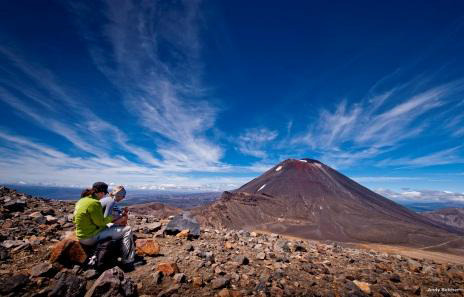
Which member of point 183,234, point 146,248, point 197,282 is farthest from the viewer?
point 183,234

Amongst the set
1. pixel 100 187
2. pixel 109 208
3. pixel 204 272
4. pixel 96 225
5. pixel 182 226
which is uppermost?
pixel 100 187

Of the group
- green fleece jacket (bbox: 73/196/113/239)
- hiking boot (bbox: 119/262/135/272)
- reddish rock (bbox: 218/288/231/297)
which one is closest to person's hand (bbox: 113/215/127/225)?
green fleece jacket (bbox: 73/196/113/239)

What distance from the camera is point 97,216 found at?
5203 mm

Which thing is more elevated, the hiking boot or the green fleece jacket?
the green fleece jacket

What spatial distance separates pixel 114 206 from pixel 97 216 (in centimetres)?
56

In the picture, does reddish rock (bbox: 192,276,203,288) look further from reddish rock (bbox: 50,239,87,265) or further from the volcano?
the volcano

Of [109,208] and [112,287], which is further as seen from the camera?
[109,208]

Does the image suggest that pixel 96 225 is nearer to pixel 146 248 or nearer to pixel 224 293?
pixel 146 248

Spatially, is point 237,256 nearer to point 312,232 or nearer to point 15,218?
point 15,218

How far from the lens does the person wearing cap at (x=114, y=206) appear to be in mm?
5582

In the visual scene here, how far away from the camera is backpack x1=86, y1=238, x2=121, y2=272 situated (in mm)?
5148

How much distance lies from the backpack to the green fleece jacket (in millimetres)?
348

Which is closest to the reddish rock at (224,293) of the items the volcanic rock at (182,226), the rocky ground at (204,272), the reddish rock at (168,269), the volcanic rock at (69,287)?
the rocky ground at (204,272)

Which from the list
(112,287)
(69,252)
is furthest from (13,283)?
(112,287)
